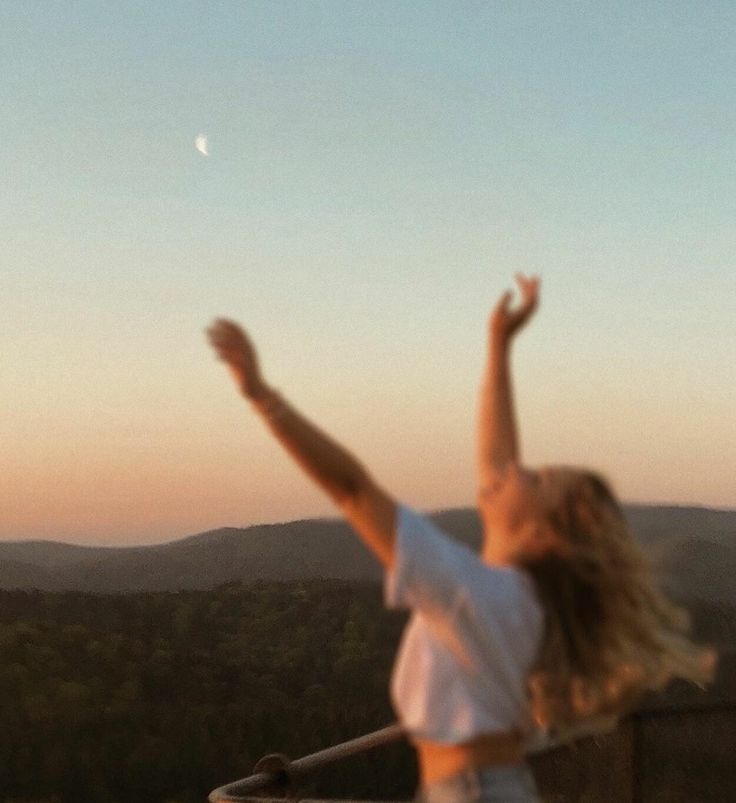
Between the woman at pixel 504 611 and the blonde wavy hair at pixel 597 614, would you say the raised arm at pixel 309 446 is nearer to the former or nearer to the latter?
the woman at pixel 504 611

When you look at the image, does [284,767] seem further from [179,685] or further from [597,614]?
[179,685]

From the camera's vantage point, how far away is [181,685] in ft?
84.0

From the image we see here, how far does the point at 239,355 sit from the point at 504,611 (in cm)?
68

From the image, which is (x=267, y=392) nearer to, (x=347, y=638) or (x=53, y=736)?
(x=53, y=736)

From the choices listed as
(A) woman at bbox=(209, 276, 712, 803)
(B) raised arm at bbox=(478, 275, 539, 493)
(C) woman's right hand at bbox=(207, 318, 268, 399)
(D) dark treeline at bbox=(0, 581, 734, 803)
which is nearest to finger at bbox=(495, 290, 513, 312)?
(B) raised arm at bbox=(478, 275, 539, 493)

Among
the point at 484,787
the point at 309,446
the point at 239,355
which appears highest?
the point at 239,355

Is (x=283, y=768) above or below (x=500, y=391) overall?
below

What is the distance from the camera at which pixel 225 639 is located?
28.4m

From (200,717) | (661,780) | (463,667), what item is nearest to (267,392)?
(463,667)

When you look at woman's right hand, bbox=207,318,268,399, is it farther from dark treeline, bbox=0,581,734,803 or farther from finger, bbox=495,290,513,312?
dark treeline, bbox=0,581,734,803

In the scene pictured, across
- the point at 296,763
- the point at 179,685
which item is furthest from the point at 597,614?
the point at 179,685

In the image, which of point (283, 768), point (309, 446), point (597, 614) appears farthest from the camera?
point (283, 768)

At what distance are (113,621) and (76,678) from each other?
3.01 meters

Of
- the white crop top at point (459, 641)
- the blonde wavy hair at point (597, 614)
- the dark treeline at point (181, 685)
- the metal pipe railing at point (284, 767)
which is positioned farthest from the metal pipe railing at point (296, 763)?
the dark treeline at point (181, 685)
